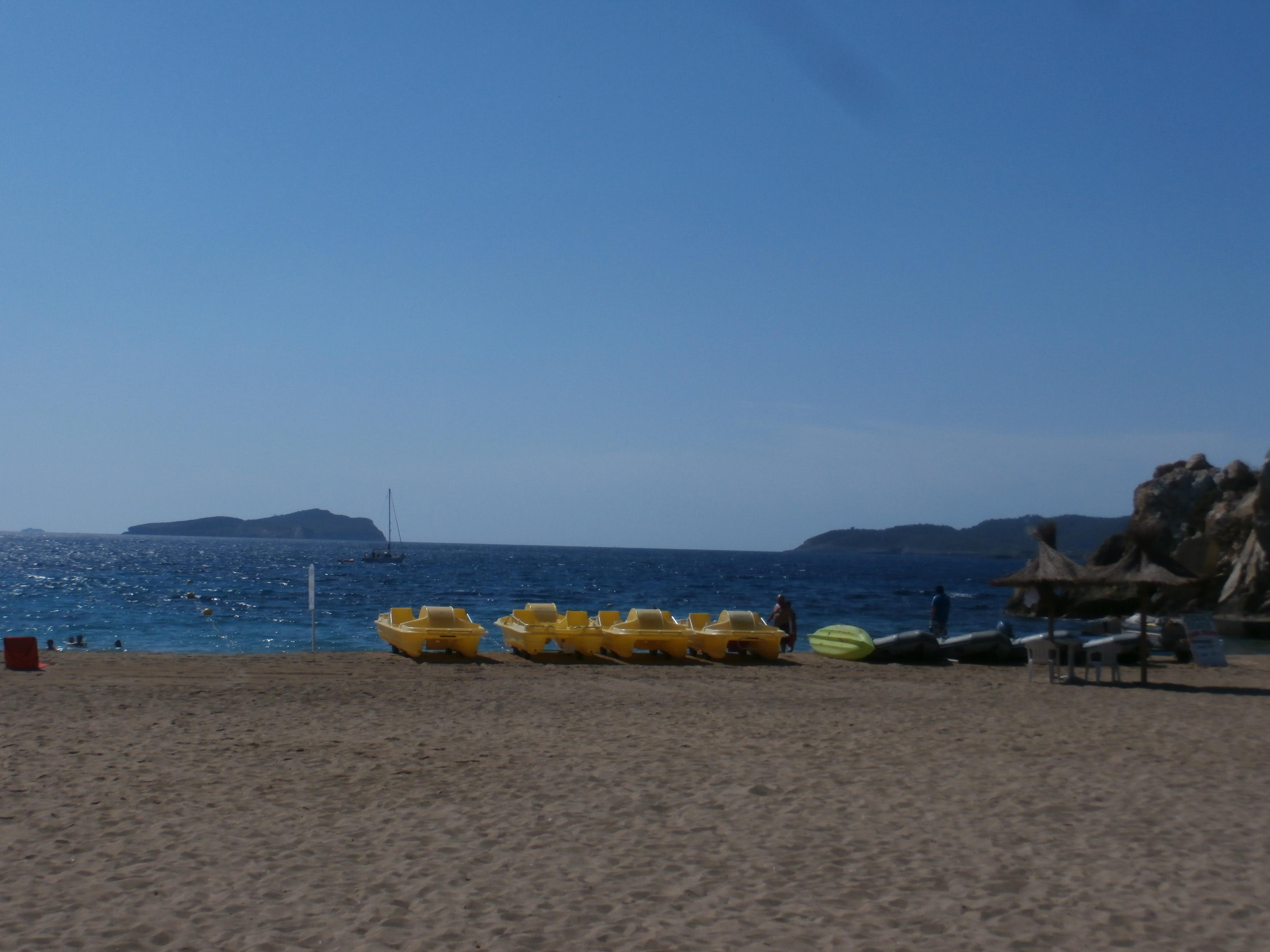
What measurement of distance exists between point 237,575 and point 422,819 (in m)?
74.4

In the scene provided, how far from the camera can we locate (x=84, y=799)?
785cm

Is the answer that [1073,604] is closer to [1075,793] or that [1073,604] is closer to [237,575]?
[1075,793]

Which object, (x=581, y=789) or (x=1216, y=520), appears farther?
(x=1216, y=520)

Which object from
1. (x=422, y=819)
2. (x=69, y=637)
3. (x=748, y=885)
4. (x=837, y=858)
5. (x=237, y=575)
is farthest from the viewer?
(x=237, y=575)

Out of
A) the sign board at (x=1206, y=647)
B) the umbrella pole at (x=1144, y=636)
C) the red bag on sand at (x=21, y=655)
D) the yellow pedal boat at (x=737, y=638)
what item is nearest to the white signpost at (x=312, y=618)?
the red bag on sand at (x=21, y=655)

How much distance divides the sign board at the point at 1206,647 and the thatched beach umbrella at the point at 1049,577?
336 cm

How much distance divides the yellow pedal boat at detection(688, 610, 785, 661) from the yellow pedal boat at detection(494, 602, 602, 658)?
1.88 meters

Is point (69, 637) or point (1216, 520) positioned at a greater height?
point (1216, 520)

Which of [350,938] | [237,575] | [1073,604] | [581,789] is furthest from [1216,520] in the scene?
[237,575]

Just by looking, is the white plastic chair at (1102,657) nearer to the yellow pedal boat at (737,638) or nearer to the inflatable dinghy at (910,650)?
the inflatable dinghy at (910,650)

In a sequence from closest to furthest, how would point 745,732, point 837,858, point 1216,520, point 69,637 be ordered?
point 837,858 → point 745,732 → point 69,637 → point 1216,520

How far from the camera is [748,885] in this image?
6.16 m

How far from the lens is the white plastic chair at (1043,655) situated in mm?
16641

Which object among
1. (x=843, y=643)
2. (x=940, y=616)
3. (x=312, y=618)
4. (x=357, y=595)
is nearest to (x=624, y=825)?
(x=843, y=643)
